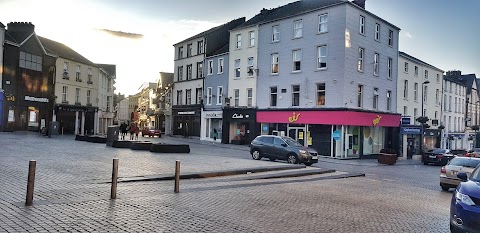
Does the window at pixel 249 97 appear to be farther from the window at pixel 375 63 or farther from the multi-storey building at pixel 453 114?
the multi-storey building at pixel 453 114

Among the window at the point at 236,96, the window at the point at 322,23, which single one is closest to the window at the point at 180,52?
the window at the point at 236,96

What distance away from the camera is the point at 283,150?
22703 mm

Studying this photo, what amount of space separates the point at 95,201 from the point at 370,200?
304 inches

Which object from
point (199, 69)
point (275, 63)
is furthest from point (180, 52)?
point (275, 63)

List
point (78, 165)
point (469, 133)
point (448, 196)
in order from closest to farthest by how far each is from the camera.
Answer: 1. point (448, 196)
2. point (78, 165)
3. point (469, 133)

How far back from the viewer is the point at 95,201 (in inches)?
359

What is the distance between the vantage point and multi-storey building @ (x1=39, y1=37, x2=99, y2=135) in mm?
47531

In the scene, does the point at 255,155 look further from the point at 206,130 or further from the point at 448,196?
the point at 206,130

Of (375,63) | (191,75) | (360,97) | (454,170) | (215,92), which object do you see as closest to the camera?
(454,170)

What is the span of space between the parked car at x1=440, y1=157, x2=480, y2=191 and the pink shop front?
1498 centimetres

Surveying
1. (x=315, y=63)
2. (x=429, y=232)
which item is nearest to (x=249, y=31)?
(x=315, y=63)

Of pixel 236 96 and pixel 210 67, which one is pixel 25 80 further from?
pixel 236 96

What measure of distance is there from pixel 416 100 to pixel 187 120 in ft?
94.0

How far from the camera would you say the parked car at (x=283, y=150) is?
22125 millimetres
